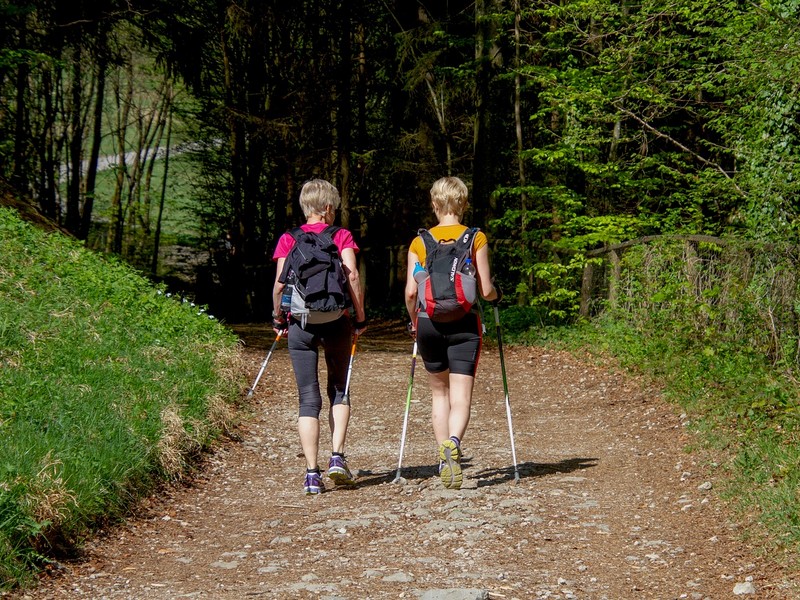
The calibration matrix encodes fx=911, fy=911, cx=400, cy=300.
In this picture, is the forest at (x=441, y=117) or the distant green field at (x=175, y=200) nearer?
the forest at (x=441, y=117)

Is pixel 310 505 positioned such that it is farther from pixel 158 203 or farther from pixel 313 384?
pixel 158 203

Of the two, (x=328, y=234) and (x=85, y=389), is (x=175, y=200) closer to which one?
(x=85, y=389)

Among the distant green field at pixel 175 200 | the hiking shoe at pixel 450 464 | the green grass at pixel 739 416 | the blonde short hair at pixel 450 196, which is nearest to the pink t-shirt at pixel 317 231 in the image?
the blonde short hair at pixel 450 196

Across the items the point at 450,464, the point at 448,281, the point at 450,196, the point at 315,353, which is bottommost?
the point at 450,464

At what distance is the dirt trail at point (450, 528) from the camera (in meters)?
4.51

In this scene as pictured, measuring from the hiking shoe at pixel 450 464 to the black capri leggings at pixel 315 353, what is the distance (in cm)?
86

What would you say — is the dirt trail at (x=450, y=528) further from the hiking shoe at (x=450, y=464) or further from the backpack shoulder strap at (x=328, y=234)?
the backpack shoulder strap at (x=328, y=234)

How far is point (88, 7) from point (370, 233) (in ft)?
41.0

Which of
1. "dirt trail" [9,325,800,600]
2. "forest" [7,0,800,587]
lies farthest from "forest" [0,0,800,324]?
"dirt trail" [9,325,800,600]

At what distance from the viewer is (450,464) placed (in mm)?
6117

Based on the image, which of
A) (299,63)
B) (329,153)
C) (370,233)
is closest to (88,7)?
(329,153)

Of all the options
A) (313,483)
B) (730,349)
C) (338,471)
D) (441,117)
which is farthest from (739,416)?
(441,117)

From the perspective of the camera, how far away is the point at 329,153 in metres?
23.2

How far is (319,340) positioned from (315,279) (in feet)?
1.58
